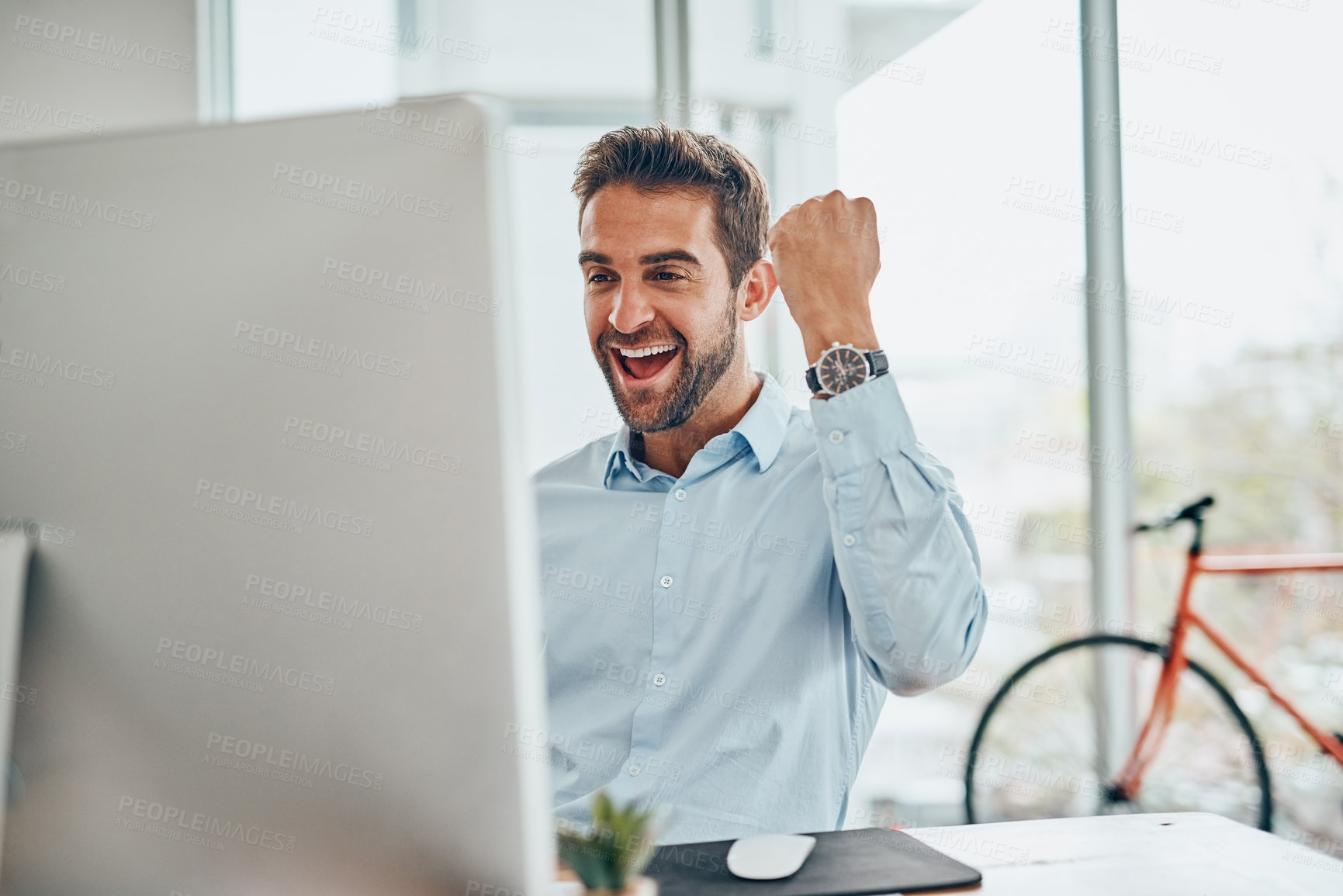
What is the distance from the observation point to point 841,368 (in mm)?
1071

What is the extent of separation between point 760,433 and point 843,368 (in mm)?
251

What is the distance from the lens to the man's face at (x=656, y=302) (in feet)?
4.52

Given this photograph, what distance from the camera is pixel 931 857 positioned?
818 mm

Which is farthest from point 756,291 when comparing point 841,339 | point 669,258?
point 841,339

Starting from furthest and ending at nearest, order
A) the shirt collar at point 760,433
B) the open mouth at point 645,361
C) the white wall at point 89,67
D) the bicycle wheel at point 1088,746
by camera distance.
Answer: the white wall at point 89,67, the bicycle wheel at point 1088,746, the open mouth at point 645,361, the shirt collar at point 760,433

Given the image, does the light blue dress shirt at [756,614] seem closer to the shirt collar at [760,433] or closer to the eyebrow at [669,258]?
the shirt collar at [760,433]

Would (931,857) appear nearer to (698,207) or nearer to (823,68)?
(698,207)

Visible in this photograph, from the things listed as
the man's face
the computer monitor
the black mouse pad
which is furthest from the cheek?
the computer monitor

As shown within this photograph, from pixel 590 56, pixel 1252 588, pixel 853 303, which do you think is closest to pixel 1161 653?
pixel 1252 588

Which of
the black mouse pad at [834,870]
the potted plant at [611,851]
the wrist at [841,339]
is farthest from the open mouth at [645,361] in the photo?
the potted plant at [611,851]

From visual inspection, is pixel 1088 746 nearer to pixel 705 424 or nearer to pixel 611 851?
pixel 705 424

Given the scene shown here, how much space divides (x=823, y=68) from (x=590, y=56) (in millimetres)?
614

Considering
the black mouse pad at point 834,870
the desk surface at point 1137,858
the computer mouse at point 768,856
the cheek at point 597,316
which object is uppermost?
the cheek at point 597,316

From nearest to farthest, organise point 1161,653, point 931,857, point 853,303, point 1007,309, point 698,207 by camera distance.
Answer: point 931,857, point 853,303, point 698,207, point 1161,653, point 1007,309
